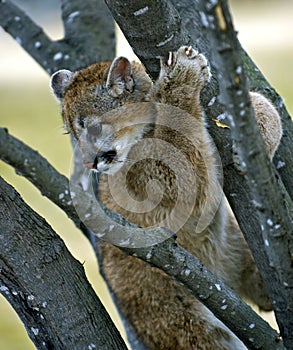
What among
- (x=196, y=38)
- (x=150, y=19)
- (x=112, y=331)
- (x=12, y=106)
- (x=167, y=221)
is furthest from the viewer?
(x=12, y=106)

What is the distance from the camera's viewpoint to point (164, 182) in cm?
423

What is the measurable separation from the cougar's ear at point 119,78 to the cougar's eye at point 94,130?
0.62 ft

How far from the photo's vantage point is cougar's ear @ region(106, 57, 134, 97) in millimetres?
3900

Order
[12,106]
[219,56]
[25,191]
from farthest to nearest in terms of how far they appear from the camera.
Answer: [12,106] < [25,191] < [219,56]

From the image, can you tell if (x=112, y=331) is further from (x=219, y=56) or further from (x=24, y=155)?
(x=219, y=56)

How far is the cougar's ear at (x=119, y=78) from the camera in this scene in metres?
3.90

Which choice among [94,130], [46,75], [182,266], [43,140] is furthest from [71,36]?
[46,75]

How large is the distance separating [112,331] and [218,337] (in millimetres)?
1031

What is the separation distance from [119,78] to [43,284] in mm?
1192

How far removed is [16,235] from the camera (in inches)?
129

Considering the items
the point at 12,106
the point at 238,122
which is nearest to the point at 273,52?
the point at 12,106

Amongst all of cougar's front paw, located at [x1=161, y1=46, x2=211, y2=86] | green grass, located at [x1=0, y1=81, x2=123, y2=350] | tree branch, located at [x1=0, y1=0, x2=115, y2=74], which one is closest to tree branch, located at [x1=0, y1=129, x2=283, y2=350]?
cougar's front paw, located at [x1=161, y1=46, x2=211, y2=86]

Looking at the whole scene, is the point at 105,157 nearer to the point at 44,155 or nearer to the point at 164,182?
the point at 164,182

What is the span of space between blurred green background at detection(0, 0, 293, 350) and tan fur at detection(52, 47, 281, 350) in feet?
26.1
